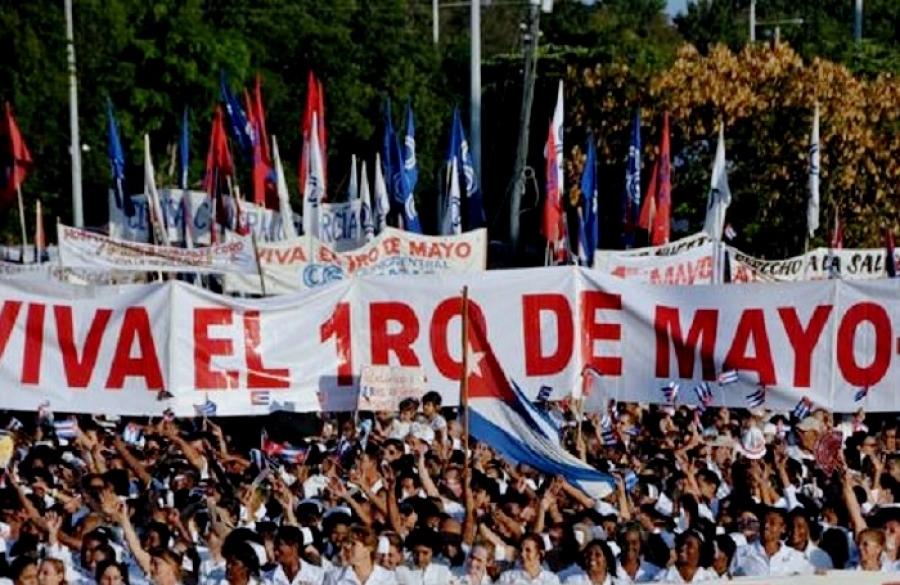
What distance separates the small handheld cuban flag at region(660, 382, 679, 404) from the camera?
1417cm

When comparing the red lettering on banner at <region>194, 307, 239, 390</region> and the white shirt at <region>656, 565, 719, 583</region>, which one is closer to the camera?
the white shirt at <region>656, 565, 719, 583</region>

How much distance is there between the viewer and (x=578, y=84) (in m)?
39.6

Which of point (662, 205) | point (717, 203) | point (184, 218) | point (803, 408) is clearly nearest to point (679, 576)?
point (803, 408)

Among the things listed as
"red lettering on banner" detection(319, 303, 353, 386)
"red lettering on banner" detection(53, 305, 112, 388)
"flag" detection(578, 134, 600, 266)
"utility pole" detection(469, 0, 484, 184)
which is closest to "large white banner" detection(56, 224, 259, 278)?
"red lettering on banner" detection(319, 303, 353, 386)

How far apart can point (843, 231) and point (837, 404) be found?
70.1 ft

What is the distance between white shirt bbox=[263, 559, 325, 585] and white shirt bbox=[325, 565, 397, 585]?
0.08 metres

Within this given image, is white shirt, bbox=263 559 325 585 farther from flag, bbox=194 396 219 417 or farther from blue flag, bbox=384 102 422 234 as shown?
blue flag, bbox=384 102 422 234

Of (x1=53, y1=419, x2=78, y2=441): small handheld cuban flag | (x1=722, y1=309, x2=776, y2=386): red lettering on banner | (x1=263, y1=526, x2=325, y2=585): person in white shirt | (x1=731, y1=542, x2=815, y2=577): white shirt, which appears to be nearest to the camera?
(x1=263, y1=526, x2=325, y2=585): person in white shirt

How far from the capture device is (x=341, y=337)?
46.9 ft

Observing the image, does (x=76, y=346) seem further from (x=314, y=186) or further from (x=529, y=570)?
(x=314, y=186)

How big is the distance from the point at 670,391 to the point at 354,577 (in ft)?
15.5

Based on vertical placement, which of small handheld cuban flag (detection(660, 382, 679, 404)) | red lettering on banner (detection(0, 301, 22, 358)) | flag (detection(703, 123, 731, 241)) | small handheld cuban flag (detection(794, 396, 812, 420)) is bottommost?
small handheld cuban flag (detection(794, 396, 812, 420))

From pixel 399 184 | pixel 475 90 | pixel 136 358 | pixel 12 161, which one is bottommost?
pixel 136 358

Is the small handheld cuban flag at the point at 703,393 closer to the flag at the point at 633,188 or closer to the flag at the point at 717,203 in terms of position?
the flag at the point at 717,203
